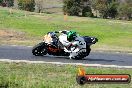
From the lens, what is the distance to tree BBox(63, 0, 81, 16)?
86500 millimetres

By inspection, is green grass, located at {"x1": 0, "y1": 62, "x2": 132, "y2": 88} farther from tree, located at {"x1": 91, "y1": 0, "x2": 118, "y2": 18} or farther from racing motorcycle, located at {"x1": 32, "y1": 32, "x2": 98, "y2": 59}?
tree, located at {"x1": 91, "y1": 0, "x2": 118, "y2": 18}

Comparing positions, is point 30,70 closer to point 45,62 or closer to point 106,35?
point 45,62

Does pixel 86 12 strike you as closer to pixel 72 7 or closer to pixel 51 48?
pixel 72 7

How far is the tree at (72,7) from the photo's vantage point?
86.5 metres

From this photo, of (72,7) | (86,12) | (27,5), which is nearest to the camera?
(72,7)

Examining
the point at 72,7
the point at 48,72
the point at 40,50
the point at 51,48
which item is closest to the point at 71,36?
the point at 51,48

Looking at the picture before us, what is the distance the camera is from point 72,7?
284 feet

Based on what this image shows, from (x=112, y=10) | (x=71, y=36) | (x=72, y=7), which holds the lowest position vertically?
(x=112, y=10)

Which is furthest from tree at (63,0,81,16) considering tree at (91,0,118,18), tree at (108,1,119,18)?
tree at (108,1,119,18)

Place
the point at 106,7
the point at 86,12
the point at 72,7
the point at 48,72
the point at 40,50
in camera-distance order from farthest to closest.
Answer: the point at 106,7, the point at 86,12, the point at 72,7, the point at 40,50, the point at 48,72

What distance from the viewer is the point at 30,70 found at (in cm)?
1789

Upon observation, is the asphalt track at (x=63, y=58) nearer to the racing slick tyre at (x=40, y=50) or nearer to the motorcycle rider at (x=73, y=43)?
the racing slick tyre at (x=40, y=50)

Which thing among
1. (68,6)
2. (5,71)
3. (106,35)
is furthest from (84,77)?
(68,6)

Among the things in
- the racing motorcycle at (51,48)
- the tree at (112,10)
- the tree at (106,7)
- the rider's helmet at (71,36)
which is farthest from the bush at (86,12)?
the rider's helmet at (71,36)
